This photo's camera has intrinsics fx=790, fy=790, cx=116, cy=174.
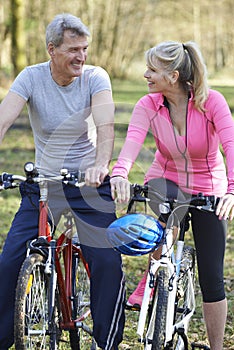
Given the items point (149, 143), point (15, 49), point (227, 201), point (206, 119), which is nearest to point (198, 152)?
point (206, 119)

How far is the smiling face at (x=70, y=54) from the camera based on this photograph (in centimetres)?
436

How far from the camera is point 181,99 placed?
14.1 feet

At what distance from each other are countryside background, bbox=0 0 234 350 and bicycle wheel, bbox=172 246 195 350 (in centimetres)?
467

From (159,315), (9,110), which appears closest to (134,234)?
(159,315)

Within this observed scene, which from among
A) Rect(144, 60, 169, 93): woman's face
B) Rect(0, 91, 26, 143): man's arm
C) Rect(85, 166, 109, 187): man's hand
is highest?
Rect(144, 60, 169, 93): woman's face

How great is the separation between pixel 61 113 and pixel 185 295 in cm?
126

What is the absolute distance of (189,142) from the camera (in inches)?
167

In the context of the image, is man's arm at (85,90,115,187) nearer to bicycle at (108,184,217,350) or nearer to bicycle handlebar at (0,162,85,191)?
bicycle handlebar at (0,162,85,191)

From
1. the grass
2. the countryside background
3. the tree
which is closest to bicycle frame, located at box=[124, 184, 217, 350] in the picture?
the grass

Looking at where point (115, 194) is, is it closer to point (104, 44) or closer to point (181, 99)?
point (181, 99)

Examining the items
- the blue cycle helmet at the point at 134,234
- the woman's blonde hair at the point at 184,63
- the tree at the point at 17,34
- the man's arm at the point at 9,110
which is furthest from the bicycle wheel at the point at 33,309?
the tree at the point at 17,34

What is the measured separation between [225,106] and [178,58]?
0.36 metres

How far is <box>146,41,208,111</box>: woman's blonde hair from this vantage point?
4.14m

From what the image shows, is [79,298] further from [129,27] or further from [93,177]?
[129,27]
